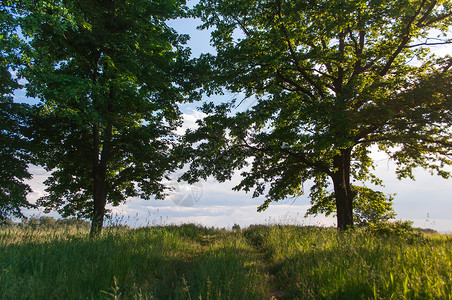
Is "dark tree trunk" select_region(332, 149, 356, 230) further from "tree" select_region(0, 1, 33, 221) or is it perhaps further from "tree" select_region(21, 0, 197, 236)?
"tree" select_region(0, 1, 33, 221)

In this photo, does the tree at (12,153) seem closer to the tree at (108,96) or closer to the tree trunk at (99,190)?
the tree at (108,96)

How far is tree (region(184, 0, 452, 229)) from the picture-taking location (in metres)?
11.8

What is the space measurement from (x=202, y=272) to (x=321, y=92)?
504 inches

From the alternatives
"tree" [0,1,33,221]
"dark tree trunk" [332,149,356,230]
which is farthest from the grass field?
"tree" [0,1,33,221]

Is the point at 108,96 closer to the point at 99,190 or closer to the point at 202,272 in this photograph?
the point at 99,190

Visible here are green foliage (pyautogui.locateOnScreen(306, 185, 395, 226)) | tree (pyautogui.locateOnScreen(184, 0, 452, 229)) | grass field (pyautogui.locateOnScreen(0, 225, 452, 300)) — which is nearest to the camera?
grass field (pyautogui.locateOnScreen(0, 225, 452, 300))

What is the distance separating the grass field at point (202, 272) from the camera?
3.96 m

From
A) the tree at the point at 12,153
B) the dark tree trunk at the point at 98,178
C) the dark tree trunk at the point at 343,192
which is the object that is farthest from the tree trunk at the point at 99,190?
the dark tree trunk at the point at 343,192

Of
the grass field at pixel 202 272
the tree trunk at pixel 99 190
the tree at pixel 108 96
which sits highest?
the tree at pixel 108 96

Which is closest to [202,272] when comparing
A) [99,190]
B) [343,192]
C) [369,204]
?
[99,190]

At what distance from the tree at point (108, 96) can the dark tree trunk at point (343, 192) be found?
32.1 ft

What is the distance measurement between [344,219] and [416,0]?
12282 millimetres

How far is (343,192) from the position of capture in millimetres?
13875

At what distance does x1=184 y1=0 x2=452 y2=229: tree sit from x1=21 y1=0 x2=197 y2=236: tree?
308cm
